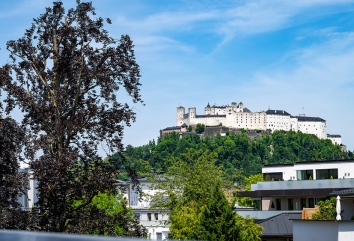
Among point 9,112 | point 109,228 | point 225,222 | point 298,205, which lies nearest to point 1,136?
point 9,112

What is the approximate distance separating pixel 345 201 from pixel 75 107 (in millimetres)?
14694

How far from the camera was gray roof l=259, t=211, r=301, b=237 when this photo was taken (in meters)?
37.8

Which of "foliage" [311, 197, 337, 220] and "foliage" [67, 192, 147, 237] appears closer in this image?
"foliage" [67, 192, 147, 237]

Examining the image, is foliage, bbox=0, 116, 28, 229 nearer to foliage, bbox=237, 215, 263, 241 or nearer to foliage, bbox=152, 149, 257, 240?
foliage, bbox=152, 149, 257, 240

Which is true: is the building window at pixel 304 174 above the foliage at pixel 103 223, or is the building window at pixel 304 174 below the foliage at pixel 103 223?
above

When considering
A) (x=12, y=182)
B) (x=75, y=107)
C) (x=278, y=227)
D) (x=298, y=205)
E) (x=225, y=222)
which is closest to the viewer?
(x=12, y=182)

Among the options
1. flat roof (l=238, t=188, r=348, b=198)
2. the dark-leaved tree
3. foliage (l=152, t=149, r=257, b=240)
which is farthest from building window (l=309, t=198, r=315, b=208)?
the dark-leaved tree

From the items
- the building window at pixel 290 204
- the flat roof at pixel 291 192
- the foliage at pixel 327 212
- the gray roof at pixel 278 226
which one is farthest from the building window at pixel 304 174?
the foliage at pixel 327 212

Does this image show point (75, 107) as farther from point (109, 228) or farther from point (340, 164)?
point (340, 164)

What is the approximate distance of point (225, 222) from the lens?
1323 inches

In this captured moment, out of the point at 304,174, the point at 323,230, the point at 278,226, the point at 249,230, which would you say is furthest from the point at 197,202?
the point at 323,230

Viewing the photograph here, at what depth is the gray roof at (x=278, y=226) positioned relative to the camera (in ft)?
124

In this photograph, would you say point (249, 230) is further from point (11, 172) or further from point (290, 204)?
point (11, 172)

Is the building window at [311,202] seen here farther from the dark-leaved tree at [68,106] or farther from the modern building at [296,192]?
the dark-leaved tree at [68,106]
